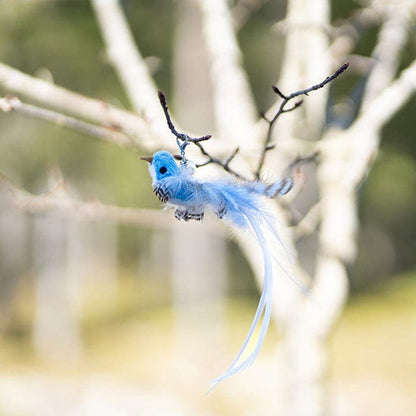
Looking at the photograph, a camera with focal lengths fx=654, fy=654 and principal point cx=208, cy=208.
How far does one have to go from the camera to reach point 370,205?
12414 mm

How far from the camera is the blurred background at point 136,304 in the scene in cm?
745

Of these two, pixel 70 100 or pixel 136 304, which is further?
pixel 136 304

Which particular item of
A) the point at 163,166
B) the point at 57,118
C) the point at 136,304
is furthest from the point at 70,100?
the point at 136,304

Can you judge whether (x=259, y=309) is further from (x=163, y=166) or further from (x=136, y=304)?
(x=136, y=304)

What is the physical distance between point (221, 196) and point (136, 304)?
12.6 metres

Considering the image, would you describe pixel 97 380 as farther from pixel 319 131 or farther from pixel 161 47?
pixel 319 131

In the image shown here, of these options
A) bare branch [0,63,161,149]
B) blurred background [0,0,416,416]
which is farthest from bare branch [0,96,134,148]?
blurred background [0,0,416,416]

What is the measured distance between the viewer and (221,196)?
1.30m

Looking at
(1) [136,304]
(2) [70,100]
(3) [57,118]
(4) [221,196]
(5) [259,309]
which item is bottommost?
(5) [259,309]

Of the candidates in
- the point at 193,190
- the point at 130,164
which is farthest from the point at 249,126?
the point at 130,164

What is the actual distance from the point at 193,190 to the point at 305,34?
6.21 ft

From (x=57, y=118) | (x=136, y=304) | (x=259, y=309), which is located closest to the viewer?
(x=259, y=309)

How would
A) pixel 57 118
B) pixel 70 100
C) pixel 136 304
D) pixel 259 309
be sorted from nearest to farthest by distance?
pixel 259 309
pixel 57 118
pixel 70 100
pixel 136 304

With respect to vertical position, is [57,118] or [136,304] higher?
[136,304]
